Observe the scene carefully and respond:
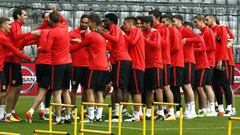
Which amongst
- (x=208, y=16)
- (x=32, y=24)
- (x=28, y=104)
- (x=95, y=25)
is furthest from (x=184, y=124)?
(x=32, y=24)

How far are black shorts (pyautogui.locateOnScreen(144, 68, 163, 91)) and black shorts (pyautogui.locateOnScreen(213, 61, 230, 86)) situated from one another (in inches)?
96.5

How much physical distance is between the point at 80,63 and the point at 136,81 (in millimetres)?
1443

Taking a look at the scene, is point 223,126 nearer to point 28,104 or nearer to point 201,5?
point 28,104

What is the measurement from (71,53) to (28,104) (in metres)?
4.93

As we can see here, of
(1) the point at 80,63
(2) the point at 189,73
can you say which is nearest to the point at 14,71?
(1) the point at 80,63

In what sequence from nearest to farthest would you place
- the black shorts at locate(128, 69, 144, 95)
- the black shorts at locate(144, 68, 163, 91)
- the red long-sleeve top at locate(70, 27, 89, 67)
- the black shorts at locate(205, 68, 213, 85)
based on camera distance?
the black shorts at locate(128, 69, 144, 95) → the black shorts at locate(144, 68, 163, 91) → the red long-sleeve top at locate(70, 27, 89, 67) → the black shorts at locate(205, 68, 213, 85)

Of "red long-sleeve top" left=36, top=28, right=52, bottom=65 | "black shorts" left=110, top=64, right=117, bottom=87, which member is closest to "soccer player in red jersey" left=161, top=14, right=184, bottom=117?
"black shorts" left=110, top=64, right=117, bottom=87

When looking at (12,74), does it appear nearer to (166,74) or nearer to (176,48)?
(166,74)

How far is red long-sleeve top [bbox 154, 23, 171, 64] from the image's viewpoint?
21.2 metres

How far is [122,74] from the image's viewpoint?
20453mm

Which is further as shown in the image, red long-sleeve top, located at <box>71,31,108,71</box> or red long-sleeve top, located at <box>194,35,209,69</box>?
red long-sleeve top, located at <box>194,35,209,69</box>

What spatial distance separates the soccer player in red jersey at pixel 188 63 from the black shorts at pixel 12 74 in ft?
13.3

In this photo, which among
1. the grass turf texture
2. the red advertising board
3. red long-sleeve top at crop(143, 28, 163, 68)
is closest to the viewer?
the grass turf texture

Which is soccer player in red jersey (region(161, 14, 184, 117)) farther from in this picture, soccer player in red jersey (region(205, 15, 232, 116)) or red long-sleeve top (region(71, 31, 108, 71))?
red long-sleeve top (region(71, 31, 108, 71))
